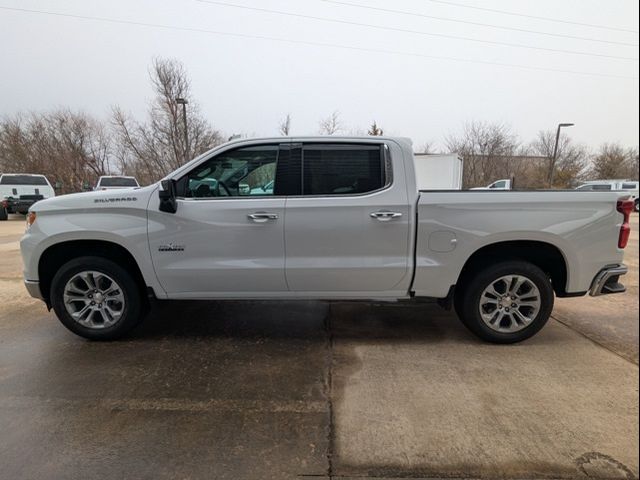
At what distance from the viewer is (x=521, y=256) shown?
12.3 ft

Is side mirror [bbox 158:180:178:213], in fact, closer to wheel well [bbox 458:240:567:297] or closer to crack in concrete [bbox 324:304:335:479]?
crack in concrete [bbox 324:304:335:479]

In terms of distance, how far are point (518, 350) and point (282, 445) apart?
8.19 ft

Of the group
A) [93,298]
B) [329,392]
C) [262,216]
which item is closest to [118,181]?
[93,298]

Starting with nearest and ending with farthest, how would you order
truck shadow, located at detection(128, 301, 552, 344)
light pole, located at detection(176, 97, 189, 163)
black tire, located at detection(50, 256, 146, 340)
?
black tire, located at detection(50, 256, 146, 340) → truck shadow, located at detection(128, 301, 552, 344) → light pole, located at detection(176, 97, 189, 163)

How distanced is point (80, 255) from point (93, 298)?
0.45m

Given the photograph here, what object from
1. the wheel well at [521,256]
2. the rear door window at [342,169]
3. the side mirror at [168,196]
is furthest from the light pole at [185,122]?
the wheel well at [521,256]

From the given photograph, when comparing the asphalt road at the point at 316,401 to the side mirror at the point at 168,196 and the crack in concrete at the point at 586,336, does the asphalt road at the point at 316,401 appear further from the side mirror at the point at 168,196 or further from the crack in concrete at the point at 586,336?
the side mirror at the point at 168,196

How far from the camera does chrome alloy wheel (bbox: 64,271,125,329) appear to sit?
12.3ft

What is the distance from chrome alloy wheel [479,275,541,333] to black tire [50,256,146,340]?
336cm

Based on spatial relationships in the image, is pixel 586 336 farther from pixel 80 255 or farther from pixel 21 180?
pixel 21 180

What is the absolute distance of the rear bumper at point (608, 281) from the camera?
11.7 feet

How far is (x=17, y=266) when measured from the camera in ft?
23.6

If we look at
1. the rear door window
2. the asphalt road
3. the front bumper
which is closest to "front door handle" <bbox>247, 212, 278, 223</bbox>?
the rear door window

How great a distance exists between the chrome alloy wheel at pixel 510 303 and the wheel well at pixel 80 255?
11.1ft
